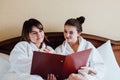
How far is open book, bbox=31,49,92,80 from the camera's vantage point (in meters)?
1.58

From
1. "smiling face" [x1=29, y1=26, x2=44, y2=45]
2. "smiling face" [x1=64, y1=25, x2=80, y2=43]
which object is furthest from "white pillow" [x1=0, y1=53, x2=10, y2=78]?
"smiling face" [x1=64, y1=25, x2=80, y2=43]

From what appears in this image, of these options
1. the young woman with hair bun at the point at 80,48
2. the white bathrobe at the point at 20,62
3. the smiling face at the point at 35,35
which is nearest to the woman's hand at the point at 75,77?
the young woman with hair bun at the point at 80,48

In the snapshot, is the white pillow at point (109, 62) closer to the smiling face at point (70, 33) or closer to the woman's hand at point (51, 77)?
the smiling face at point (70, 33)

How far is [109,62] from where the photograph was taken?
199cm

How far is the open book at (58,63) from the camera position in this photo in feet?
5.18

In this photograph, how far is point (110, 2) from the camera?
217cm

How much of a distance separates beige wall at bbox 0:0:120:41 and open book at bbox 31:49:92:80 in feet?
1.91

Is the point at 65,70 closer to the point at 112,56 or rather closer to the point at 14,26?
the point at 112,56

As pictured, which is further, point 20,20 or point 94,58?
point 20,20

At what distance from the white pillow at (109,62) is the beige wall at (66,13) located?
0.19 m

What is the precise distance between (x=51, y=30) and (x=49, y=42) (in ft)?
0.48

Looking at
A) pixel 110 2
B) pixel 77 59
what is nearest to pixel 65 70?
pixel 77 59

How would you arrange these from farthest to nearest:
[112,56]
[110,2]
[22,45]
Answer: [110,2]
[112,56]
[22,45]

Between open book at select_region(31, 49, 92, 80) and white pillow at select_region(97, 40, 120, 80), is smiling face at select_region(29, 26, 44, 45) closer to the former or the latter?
open book at select_region(31, 49, 92, 80)
